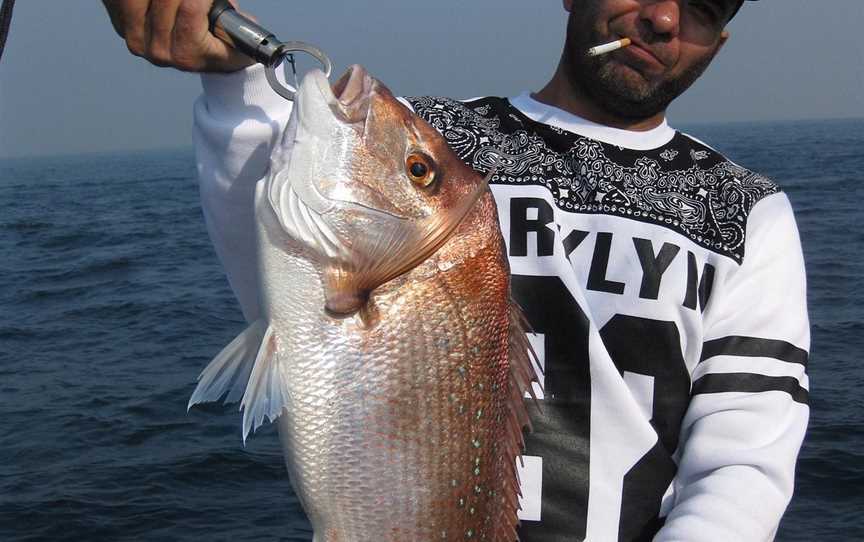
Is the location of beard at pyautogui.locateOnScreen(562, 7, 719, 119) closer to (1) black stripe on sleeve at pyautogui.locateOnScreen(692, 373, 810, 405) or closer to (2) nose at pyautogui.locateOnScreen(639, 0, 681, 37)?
(2) nose at pyautogui.locateOnScreen(639, 0, 681, 37)

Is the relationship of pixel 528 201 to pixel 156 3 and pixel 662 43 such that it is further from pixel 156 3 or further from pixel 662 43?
pixel 156 3

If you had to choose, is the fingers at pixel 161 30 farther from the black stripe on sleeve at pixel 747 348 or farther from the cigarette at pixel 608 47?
the black stripe on sleeve at pixel 747 348

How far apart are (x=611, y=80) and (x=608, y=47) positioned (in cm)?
10

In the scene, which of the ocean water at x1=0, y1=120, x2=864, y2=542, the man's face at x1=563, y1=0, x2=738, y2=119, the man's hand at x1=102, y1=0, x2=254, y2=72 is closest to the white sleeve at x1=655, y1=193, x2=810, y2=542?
the man's face at x1=563, y1=0, x2=738, y2=119

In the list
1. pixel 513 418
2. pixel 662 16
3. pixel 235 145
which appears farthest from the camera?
pixel 662 16

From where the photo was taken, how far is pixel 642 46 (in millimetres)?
2566

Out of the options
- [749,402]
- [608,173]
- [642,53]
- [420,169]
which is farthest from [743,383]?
[420,169]

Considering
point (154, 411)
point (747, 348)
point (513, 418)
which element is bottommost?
point (154, 411)

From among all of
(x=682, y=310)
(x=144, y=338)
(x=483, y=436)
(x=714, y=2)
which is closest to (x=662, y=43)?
(x=714, y=2)

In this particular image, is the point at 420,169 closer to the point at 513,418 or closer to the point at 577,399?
the point at 513,418

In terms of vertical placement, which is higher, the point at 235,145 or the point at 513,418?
the point at 235,145

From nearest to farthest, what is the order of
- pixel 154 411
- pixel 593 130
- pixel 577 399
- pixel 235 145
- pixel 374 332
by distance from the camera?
pixel 374 332 → pixel 235 145 → pixel 577 399 → pixel 593 130 → pixel 154 411

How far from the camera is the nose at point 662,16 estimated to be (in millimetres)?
2525

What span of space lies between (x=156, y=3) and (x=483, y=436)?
1034 mm
